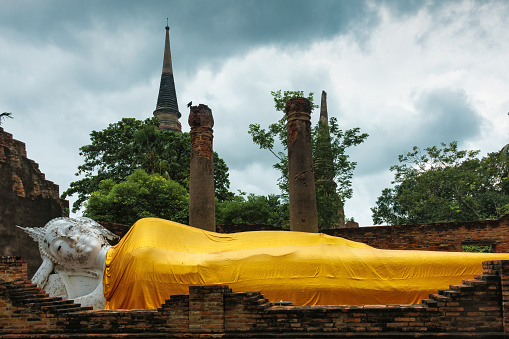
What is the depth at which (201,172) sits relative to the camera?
43.1ft

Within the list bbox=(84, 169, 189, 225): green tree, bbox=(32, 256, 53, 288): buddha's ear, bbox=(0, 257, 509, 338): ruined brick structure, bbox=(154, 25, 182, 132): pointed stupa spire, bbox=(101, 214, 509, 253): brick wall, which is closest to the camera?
bbox=(0, 257, 509, 338): ruined brick structure

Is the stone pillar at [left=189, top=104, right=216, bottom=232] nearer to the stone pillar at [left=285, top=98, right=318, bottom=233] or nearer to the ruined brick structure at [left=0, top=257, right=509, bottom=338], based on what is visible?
the stone pillar at [left=285, top=98, right=318, bottom=233]

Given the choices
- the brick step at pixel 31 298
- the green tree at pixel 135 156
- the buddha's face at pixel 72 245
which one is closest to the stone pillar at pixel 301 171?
the buddha's face at pixel 72 245

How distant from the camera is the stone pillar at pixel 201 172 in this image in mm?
12844

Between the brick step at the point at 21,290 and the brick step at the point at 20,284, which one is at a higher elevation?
the brick step at the point at 20,284

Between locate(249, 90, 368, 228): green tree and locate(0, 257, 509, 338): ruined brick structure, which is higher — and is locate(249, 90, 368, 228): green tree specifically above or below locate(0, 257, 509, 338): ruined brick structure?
above

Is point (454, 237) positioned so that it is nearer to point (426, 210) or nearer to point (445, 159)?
point (426, 210)

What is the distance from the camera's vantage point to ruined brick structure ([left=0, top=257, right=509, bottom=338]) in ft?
18.8

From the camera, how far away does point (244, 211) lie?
894 inches

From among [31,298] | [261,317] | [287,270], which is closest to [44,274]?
[31,298]

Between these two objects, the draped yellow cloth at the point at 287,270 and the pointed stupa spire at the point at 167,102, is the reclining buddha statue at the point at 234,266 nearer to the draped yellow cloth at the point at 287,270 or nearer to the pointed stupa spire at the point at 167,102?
the draped yellow cloth at the point at 287,270

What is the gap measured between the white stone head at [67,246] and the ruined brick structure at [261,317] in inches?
88.5

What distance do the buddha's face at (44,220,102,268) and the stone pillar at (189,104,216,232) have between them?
3724 millimetres

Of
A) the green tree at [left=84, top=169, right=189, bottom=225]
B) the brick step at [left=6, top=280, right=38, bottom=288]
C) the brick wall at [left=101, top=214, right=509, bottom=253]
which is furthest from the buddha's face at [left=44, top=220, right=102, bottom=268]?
the green tree at [left=84, top=169, right=189, bottom=225]
